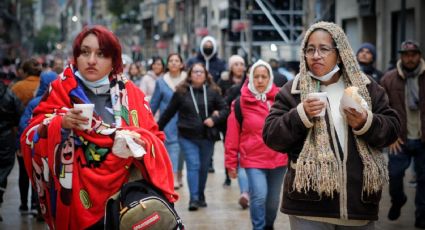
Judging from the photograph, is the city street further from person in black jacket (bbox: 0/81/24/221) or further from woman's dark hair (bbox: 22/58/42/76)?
woman's dark hair (bbox: 22/58/42/76)

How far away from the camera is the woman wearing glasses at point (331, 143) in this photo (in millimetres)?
4977

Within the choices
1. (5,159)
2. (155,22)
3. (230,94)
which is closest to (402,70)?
(230,94)

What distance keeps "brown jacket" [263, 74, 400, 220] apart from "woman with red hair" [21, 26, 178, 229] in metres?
0.68

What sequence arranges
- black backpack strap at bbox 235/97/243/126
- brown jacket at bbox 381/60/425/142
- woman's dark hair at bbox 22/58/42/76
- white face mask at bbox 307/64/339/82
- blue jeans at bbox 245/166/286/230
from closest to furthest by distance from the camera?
white face mask at bbox 307/64/339/82, blue jeans at bbox 245/166/286/230, black backpack strap at bbox 235/97/243/126, brown jacket at bbox 381/60/425/142, woman's dark hair at bbox 22/58/42/76

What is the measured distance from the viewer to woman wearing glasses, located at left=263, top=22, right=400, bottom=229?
498 centimetres

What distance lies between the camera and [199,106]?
448 inches

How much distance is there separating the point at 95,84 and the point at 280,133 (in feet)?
→ 3.75

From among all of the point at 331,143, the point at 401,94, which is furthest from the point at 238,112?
the point at 331,143

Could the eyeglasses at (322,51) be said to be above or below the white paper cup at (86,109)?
above

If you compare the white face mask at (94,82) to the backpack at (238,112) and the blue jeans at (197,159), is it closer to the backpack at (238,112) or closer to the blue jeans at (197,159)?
the backpack at (238,112)

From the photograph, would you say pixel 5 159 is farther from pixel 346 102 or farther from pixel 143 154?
pixel 346 102

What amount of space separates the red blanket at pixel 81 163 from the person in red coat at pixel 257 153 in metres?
3.43

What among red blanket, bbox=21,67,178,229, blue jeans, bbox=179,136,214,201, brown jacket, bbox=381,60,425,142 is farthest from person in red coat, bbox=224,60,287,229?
red blanket, bbox=21,67,178,229

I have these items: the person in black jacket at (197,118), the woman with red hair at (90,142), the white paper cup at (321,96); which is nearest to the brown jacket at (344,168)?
the white paper cup at (321,96)
